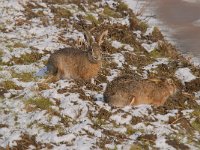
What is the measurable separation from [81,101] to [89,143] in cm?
153

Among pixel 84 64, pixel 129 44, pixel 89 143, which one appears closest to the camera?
pixel 89 143

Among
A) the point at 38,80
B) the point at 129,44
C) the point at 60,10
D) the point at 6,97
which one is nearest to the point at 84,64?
the point at 38,80

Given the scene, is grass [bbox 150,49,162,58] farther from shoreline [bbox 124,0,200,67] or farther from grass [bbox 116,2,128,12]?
grass [bbox 116,2,128,12]

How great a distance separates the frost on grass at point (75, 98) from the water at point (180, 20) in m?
1.79

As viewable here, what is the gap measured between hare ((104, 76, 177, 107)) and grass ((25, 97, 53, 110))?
118cm

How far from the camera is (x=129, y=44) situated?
557 inches

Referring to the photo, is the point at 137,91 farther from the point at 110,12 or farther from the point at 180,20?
the point at 180,20

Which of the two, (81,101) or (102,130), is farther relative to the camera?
(81,101)

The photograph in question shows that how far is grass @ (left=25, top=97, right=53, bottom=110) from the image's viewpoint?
9.77 metres

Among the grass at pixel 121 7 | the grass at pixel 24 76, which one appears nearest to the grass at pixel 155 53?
the grass at pixel 24 76

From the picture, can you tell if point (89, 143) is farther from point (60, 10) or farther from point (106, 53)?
point (60, 10)

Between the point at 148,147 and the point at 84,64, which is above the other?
the point at 84,64

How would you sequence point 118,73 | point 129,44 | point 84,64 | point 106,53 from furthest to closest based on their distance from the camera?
point 129,44
point 106,53
point 118,73
point 84,64

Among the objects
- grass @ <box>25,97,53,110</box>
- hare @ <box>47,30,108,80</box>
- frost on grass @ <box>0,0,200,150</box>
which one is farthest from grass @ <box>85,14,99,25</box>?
grass @ <box>25,97,53,110</box>
